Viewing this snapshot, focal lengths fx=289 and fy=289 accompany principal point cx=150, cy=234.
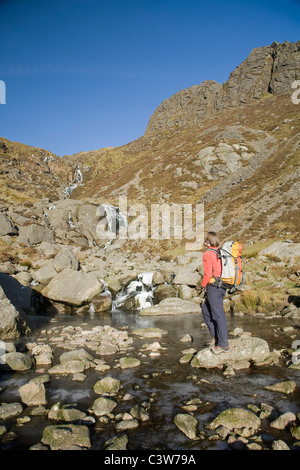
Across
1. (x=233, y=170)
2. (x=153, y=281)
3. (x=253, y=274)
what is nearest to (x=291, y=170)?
(x=233, y=170)

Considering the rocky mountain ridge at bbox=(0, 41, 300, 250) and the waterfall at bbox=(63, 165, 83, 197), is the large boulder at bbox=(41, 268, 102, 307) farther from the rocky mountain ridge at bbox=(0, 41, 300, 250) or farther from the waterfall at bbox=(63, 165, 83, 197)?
the waterfall at bbox=(63, 165, 83, 197)

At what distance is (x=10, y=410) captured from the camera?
605 centimetres

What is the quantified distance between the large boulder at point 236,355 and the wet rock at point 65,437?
4450 millimetres

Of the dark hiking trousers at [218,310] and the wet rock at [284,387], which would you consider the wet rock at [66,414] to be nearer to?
the dark hiking trousers at [218,310]

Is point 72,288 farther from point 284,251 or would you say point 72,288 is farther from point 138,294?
point 284,251

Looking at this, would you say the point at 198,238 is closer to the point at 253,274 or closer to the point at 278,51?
the point at 253,274

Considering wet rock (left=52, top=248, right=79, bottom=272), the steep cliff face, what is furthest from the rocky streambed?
the steep cliff face

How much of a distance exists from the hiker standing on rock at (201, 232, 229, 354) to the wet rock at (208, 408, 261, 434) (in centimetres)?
281

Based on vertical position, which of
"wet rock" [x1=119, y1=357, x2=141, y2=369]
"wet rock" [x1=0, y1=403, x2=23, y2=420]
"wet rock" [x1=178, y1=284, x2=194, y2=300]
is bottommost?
"wet rock" [x1=178, y1=284, x2=194, y2=300]

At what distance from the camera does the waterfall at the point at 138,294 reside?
2241cm

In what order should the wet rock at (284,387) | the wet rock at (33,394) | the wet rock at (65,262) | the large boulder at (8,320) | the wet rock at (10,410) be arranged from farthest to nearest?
the wet rock at (65,262) → the large boulder at (8,320) → the wet rock at (284,387) → the wet rock at (33,394) → the wet rock at (10,410)

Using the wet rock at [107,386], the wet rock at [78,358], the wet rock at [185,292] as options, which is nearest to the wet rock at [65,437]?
the wet rock at [107,386]

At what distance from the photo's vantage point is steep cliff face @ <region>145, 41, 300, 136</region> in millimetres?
102500

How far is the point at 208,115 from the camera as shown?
111 meters
